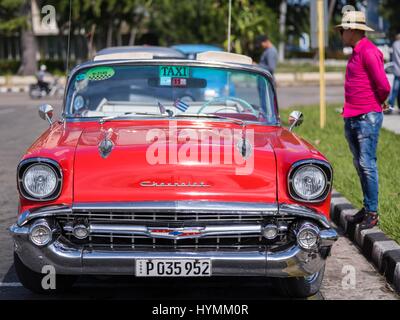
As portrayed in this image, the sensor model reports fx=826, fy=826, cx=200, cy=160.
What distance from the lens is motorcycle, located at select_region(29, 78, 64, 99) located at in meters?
29.0

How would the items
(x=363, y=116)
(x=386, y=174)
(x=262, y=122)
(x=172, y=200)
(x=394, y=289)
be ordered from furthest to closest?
(x=386, y=174)
(x=363, y=116)
(x=262, y=122)
(x=394, y=289)
(x=172, y=200)

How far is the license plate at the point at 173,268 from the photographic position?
4789 mm

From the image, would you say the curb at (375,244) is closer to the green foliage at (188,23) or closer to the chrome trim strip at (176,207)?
the chrome trim strip at (176,207)

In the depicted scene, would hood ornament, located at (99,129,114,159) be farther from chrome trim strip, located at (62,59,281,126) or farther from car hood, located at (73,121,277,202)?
chrome trim strip, located at (62,59,281,126)

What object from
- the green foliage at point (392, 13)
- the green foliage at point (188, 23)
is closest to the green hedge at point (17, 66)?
the green foliage at point (188, 23)

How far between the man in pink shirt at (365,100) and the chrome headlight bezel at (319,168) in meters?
1.96

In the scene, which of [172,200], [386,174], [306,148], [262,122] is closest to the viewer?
[172,200]

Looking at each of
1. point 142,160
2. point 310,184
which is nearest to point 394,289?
point 310,184

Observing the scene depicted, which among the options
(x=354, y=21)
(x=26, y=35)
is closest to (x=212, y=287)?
(x=354, y=21)

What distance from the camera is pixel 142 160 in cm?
500

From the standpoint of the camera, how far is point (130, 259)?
4785mm

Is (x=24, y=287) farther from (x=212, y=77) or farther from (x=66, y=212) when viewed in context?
(x=212, y=77)
